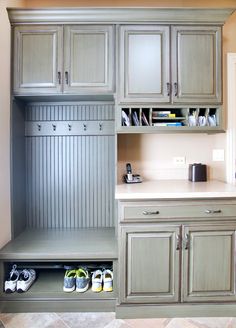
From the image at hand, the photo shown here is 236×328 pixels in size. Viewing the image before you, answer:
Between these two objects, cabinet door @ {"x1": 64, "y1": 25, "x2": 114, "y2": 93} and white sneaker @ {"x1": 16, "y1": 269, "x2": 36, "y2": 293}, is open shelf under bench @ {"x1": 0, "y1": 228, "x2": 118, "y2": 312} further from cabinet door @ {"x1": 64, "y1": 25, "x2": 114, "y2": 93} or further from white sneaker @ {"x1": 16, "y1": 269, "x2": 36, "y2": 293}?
cabinet door @ {"x1": 64, "y1": 25, "x2": 114, "y2": 93}

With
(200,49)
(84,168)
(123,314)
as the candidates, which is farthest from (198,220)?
(200,49)

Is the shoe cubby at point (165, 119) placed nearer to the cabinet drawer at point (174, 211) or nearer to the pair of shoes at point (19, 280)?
the cabinet drawer at point (174, 211)

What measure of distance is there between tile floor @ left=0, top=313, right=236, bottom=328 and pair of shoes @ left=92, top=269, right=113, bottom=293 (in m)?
0.18

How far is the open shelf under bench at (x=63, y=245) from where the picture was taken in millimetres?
1924

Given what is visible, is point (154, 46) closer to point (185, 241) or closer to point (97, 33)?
point (97, 33)

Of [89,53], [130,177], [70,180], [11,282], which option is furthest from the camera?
[70,180]

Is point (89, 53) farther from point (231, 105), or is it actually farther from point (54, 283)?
point (54, 283)

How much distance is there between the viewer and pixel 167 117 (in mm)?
2133

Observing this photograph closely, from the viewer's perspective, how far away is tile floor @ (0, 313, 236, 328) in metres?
1.80

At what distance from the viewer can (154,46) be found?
2.06 meters

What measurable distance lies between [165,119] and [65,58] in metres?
1.00

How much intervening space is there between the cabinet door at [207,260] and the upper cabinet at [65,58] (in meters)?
1.39

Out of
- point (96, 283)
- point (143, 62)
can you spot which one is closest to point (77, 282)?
point (96, 283)

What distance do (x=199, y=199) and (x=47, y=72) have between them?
161 cm
